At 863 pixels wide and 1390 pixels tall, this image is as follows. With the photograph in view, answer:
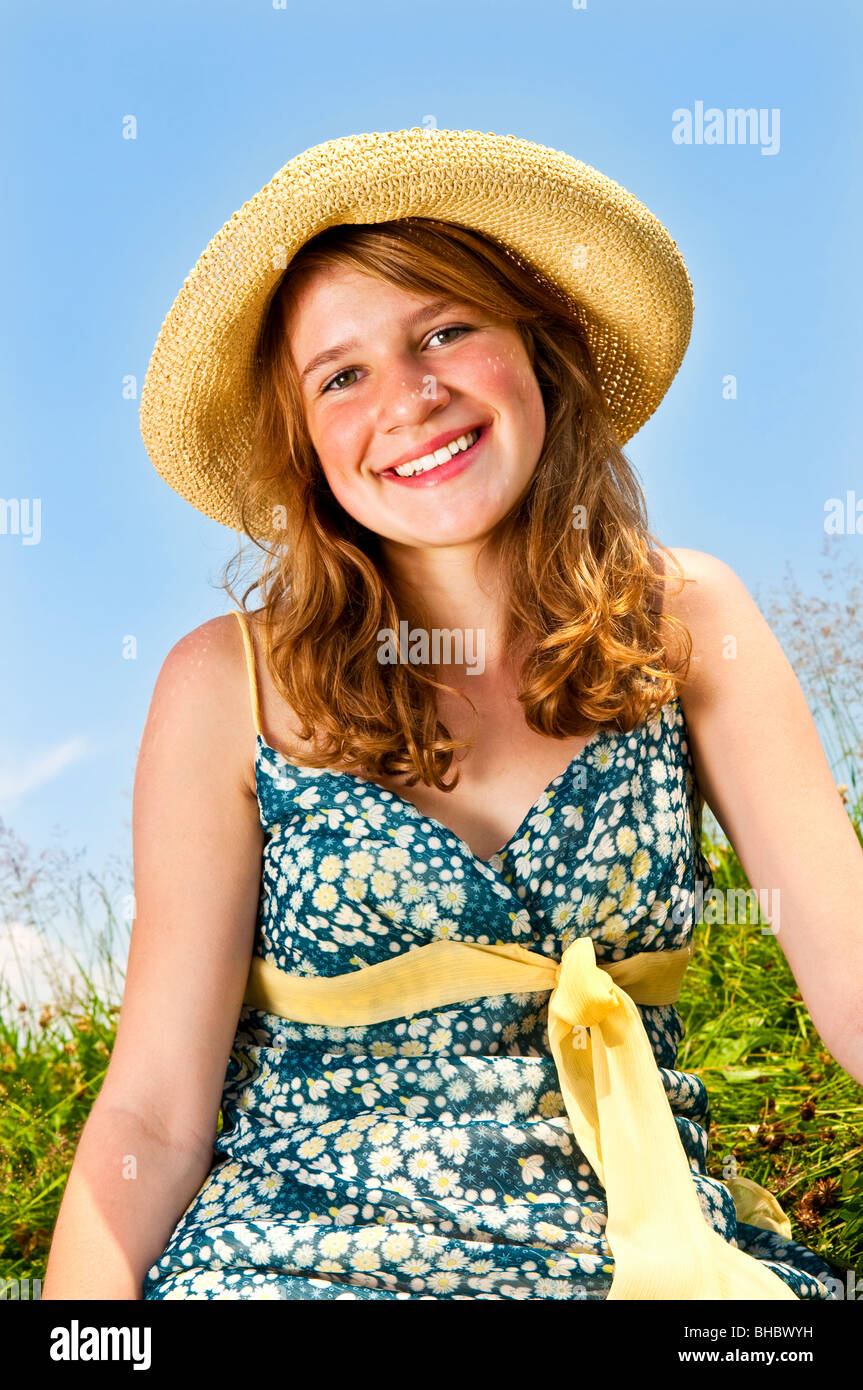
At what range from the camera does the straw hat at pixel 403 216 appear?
190cm

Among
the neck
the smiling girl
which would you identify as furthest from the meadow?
the neck

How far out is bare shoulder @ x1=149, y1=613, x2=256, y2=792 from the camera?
2018 mm

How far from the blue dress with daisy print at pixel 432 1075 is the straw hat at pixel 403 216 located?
22.9 inches

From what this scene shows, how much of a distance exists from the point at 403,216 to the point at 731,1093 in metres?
1.98

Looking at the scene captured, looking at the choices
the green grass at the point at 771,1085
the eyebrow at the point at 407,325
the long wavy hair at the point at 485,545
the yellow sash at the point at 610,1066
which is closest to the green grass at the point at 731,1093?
the green grass at the point at 771,1085

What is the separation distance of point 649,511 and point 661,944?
0.74 metres

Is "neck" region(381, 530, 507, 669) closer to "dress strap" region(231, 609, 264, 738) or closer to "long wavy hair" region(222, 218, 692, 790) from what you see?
"long wavy hair" region(222, 218, 692, 790)

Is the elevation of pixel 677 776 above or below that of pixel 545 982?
above

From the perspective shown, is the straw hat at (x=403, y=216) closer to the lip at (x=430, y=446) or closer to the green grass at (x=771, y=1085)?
the lip at (x=430, y=446)

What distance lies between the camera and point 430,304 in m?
1.95

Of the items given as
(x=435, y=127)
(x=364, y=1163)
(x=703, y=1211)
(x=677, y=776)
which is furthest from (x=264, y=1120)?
(x=435, y=127)
